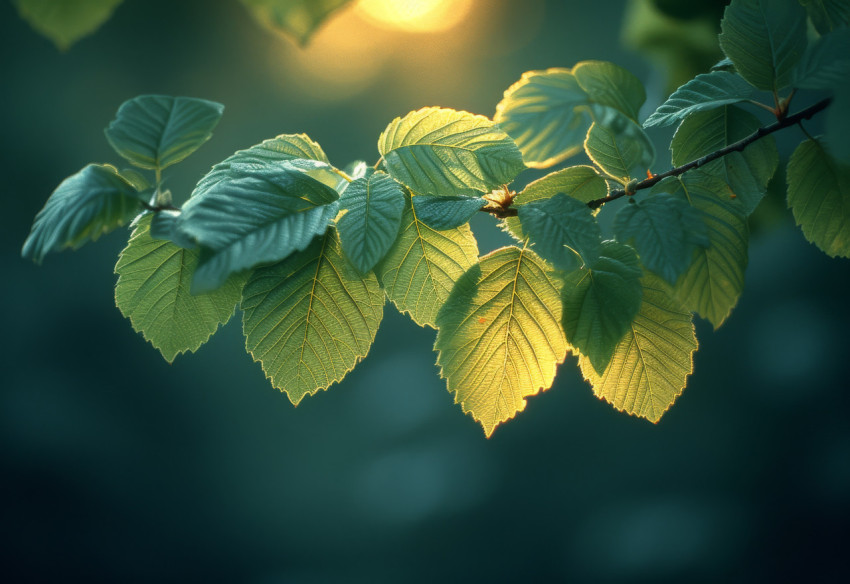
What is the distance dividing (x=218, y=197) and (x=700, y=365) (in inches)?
111

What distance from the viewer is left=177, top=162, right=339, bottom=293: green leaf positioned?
0.22m

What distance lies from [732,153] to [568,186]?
88mm

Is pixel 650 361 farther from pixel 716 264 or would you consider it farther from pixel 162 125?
pixel 162 125

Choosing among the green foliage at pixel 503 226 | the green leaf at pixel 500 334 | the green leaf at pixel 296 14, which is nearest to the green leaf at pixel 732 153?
the green foliage at pixel 503 226

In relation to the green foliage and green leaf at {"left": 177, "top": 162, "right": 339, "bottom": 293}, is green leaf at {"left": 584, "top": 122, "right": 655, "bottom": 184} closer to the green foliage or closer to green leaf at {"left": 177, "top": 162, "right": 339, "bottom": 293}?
the green foliage

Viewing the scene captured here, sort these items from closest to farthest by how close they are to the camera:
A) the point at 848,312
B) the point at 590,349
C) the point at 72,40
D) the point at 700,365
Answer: the point at 72,40 → the point at 590,349 → the point at 848,312 → the point at 700,365

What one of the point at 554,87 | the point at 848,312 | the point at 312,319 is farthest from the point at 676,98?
the point at 848,312

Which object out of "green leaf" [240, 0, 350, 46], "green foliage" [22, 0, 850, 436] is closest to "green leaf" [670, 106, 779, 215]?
"green foliage" [22, 0, 850, 436]

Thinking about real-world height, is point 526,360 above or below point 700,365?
above

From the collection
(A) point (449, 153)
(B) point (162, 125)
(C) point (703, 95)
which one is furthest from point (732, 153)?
(B) point (162, 125)

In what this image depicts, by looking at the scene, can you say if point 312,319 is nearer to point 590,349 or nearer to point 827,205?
point 590,349

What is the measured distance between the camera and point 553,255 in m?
0.25

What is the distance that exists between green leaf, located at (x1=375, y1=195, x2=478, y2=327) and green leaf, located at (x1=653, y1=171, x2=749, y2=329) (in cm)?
10

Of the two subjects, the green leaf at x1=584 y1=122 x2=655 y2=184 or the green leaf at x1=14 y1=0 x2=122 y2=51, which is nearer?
the green leaf at x1=14 y1=0 x2=122 y2=51
